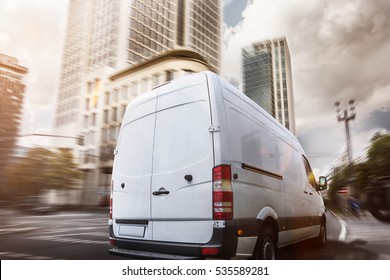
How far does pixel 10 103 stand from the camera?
10.7 m

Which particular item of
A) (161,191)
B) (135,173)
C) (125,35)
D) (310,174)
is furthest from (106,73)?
(161,191)

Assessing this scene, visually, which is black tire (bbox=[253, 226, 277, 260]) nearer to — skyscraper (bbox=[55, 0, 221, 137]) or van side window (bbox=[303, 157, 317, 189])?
van side window (bbox=[303, 157, 317, 189])

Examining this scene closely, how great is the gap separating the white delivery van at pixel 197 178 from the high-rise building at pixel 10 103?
18.4ft

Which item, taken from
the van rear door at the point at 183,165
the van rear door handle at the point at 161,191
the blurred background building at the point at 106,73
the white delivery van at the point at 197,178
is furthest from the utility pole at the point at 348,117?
the blurred background building at the point at 106,73

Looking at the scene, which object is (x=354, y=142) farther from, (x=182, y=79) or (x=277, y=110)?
(x=182, y=79)

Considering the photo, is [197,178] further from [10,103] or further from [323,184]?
[10,103]

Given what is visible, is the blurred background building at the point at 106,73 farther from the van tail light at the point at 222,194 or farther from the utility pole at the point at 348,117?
the van tail light at the point at 222,194

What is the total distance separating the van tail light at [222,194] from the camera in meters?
2.71

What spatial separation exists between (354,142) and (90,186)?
32045mm

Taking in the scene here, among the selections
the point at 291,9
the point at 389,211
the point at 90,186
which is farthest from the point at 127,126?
the point at 90,186

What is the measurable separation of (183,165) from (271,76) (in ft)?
17.9

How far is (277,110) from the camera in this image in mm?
7164

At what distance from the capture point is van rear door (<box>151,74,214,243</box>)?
2.78m

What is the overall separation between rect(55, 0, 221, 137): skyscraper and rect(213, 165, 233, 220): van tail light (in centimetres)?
445
